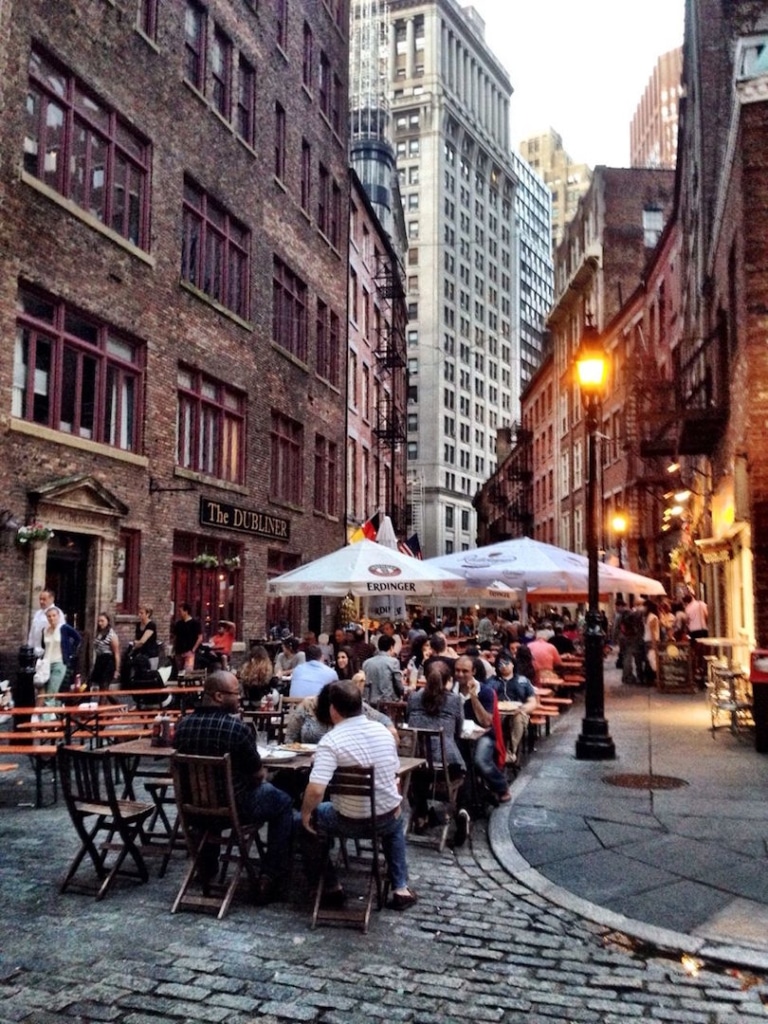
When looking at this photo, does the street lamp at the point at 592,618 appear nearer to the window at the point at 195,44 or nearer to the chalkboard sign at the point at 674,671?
the chalkboard sign at the point at 674,671

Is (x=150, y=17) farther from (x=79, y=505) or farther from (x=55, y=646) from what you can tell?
(x=55, y=646)

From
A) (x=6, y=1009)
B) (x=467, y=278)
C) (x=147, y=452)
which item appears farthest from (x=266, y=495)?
(x=467, y=278)

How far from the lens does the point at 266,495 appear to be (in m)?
24.3

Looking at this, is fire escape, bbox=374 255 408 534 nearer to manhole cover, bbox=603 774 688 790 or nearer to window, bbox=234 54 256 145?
window, bbox=234 54 256 145

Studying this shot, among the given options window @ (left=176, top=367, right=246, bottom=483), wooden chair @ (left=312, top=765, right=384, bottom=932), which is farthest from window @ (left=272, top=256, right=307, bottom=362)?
wooden chair @ (left=312, top=765, right=384, bottom=932)

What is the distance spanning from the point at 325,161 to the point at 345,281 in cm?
398

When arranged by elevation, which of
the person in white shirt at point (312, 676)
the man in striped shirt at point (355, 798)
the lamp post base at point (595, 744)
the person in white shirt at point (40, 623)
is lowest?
the lamp post base at point (595, 744)

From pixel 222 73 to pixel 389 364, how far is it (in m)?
19.9

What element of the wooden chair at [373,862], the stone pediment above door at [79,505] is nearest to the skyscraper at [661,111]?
the stone pediment above door at [79,505]

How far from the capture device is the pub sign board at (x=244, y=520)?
20.5 metres

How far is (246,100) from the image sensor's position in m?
24.2

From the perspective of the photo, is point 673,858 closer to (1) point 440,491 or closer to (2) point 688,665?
(2) point 688,665

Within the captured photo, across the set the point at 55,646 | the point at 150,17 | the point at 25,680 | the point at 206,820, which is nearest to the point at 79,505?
the point at 55,646

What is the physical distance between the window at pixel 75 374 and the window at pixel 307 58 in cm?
1484
